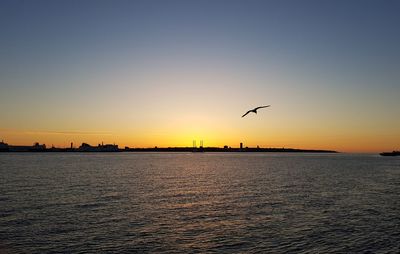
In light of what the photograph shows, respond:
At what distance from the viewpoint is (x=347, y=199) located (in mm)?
49062

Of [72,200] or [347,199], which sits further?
[347,199]

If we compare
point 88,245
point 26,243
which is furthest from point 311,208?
point 26,243

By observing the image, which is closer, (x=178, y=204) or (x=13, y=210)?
(x=13, y=210)

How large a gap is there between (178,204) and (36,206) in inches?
601

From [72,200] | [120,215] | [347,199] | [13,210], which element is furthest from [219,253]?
[347,199]

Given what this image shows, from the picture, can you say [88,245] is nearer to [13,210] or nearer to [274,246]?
[274,246]

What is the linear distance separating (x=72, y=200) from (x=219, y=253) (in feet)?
90.3

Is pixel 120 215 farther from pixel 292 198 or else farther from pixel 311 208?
pixel 292 198

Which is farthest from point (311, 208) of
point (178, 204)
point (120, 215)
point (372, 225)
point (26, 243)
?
point (26, 243)

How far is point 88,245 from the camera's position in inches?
985

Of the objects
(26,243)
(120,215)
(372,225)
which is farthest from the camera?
(120,215)

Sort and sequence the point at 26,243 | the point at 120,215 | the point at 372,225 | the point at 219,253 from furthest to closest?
the point at 120,215 → the point at 372,225 → the point at 26,243 → the point at 219,253

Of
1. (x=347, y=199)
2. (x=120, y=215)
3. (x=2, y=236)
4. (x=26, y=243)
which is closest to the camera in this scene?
(x=26, y=243)

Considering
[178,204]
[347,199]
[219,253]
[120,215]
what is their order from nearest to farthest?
[219,253] < [120,215] < [178,204] < [347,199]
